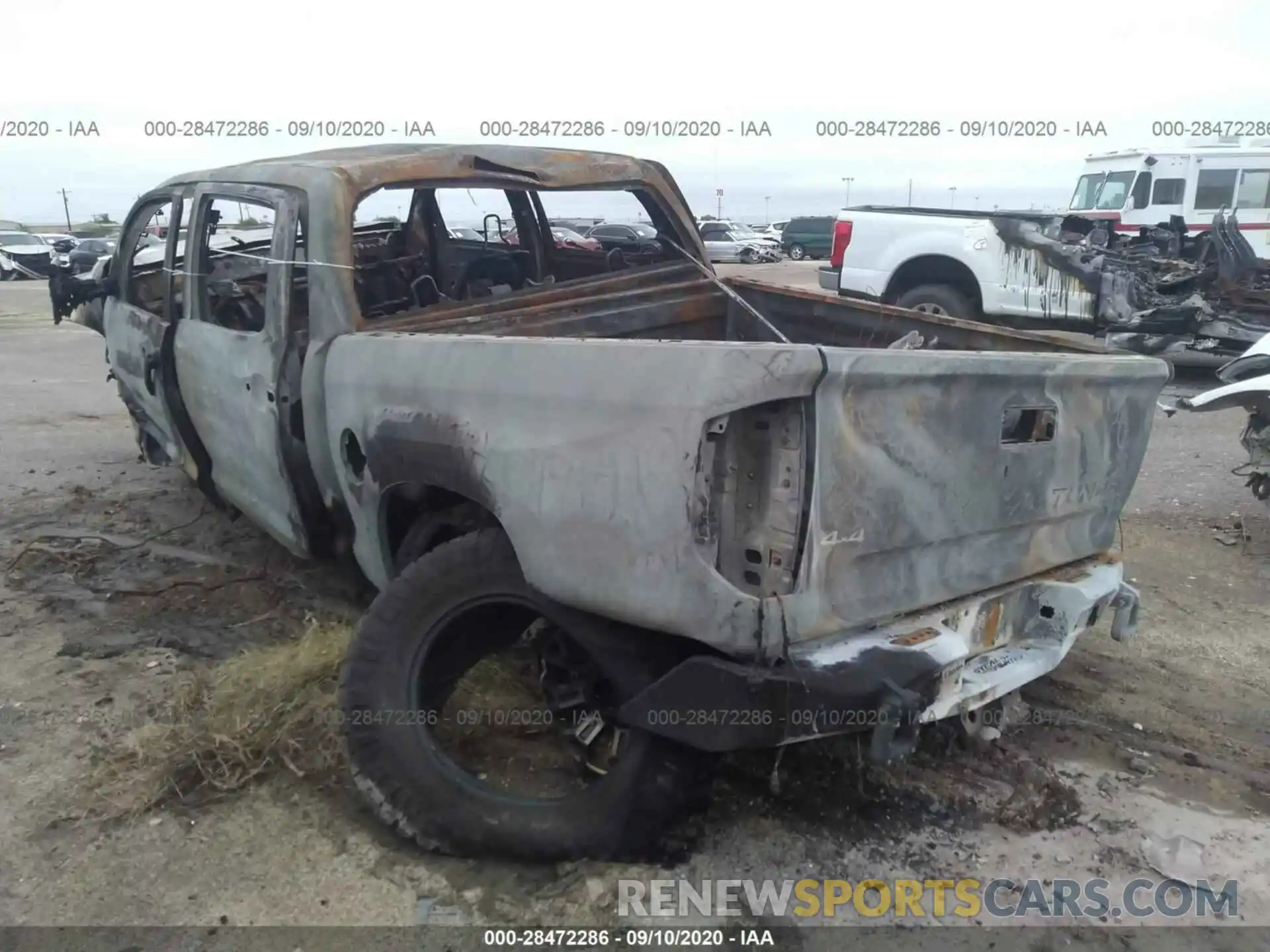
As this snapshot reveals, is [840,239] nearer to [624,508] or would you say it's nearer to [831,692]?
[624,508]

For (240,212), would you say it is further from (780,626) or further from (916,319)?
(780,626)

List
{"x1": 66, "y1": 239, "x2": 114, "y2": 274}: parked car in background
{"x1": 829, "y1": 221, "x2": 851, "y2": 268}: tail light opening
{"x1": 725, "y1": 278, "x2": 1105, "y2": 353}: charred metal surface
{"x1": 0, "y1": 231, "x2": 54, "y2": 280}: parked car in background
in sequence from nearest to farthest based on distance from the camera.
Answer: {"x1": 725, "y1": 278, "x2": 1105, "y2": 353}: charred metal surface
{"x1": 829, "y1": 221, "x2": 851, "y2": 268}: tail light opening
{"x1": 66, "y1": 239, "x2": 114, "y2": 274}: parked car in background
{"x1": 0, "y1": 231, "x2": 54, "y2": 280}: parked car in background

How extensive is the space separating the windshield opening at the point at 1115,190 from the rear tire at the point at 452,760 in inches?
593

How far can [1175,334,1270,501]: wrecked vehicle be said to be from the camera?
15.1 ft

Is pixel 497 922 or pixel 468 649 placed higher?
pixel 468 649

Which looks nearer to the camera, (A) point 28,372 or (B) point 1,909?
(B) point 1,909

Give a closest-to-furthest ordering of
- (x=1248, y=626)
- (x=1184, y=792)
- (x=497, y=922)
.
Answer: (x=497, y=922), (x=1184, y=792), (x=1248, y=626)

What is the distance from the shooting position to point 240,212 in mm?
3994

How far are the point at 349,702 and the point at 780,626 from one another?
1221 mm

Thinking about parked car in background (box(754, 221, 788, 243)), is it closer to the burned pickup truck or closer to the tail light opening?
the tail light opening

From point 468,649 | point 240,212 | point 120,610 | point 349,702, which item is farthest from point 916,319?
point 120,610

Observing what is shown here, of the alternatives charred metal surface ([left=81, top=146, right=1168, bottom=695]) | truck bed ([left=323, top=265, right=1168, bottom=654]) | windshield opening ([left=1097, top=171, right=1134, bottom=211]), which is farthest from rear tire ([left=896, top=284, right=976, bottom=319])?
truck bed ([left=323, top=265, right=1168, bottom=654])

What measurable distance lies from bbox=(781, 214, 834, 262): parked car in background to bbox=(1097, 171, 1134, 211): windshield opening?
2037cm

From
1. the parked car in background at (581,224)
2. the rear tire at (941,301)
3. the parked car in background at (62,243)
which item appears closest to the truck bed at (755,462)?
the rear tire at (941,301)
